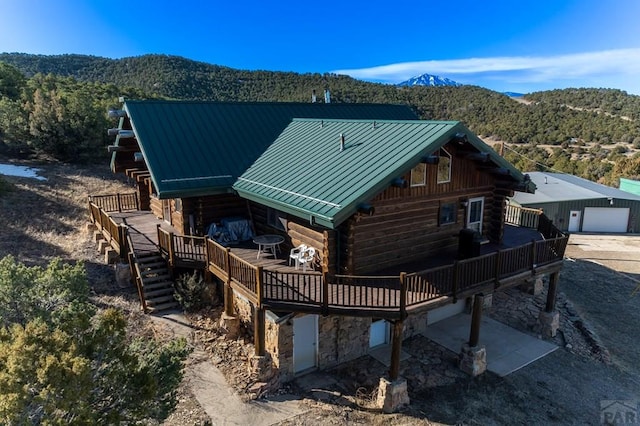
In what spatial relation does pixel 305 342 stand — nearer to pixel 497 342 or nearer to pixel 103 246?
pixel 497 342

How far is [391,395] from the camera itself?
10.4 m

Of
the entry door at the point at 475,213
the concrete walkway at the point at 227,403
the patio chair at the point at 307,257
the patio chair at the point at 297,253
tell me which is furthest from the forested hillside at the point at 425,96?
the entry door at the point at 475,213

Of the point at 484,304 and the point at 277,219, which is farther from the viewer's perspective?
the point at 484,304

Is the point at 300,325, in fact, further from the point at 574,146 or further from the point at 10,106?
the point at 574,146

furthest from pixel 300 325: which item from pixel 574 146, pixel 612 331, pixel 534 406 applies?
pixel 574 146

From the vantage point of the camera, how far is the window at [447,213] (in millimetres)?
13266

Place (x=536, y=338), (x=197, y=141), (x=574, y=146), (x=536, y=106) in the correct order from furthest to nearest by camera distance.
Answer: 1. (x=536, y=106)
2. (x=574, y=146)
3. (x=197, y=141)
4. (x=536, y=338)

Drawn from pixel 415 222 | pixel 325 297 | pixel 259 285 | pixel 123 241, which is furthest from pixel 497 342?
pixel 123 241

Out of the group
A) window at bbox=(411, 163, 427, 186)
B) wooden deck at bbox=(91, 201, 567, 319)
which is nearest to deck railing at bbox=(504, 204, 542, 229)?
wooden deck at bbox=(91, 201, 567, 319)

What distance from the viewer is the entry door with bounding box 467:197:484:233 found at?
1401 cm

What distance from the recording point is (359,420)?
33.2 feet

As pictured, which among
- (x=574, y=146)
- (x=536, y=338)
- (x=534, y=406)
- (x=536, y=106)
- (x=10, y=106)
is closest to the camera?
(x=534, y=406)

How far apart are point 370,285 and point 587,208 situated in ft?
85.7

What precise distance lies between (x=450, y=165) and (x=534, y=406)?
6.95 meters
